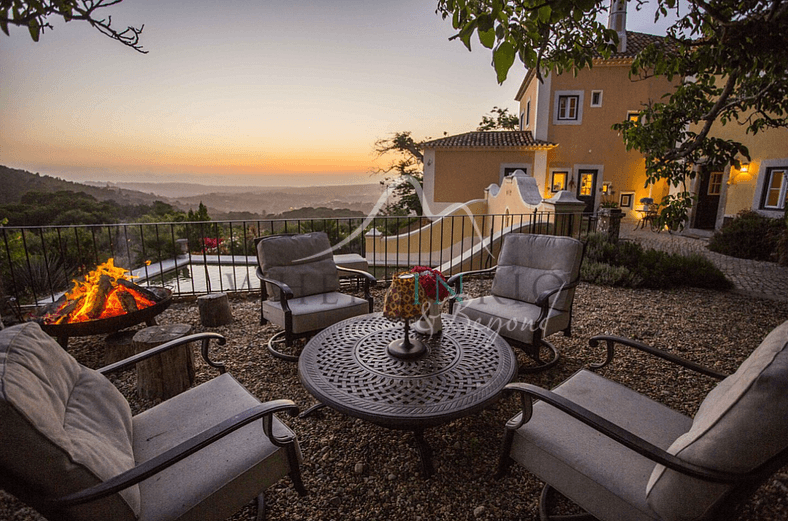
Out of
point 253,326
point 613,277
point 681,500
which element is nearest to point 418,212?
point 613,277

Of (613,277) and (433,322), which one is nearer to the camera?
(433,322)

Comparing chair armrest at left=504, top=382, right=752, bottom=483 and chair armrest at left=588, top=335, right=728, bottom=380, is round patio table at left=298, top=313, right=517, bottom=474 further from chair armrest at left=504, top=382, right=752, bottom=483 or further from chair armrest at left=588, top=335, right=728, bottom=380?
chair armrest at left=588, top=335, right=728, bottom=380

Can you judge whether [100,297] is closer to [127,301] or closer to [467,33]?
[127,301]

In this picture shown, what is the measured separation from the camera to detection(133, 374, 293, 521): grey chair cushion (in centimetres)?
A: 117

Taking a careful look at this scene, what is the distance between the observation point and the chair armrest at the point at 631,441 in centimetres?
95

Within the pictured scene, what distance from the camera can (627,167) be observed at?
12570mm

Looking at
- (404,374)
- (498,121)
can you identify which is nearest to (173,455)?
(404,374)

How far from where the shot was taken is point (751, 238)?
22.7 feet

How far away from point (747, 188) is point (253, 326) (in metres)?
10.9

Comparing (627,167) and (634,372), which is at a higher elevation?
(627,167)

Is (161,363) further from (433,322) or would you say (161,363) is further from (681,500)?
(681,500)

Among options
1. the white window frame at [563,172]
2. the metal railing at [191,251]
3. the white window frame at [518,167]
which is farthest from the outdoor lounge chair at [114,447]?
the white window frame at [563,172]

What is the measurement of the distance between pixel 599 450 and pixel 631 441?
0.27 meters

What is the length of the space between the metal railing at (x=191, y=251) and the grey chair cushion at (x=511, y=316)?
1.60 metres
